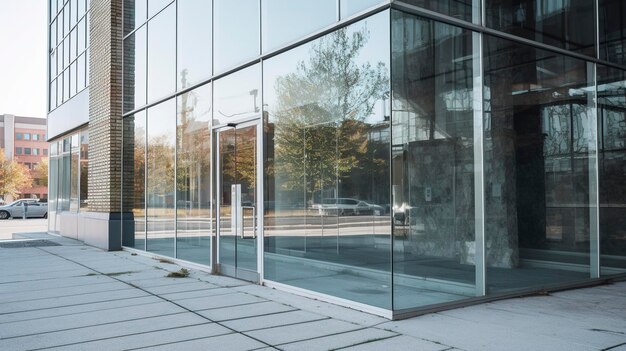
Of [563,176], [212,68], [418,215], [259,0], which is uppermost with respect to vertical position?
[259,0]

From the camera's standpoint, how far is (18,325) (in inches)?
258

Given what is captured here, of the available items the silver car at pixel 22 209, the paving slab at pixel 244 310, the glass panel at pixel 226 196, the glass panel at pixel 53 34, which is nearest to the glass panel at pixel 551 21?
the glass panel at pixel 226 196

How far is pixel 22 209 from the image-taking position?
3872 centimetres

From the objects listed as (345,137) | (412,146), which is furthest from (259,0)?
(412,146)

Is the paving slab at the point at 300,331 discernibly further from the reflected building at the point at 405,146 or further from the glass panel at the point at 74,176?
the glass panel at the point at 74,176

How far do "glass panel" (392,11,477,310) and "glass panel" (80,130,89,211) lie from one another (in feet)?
36.5

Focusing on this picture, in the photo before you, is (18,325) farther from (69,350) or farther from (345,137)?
(345,137)

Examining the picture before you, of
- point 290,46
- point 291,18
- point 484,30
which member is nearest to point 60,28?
point 291,18

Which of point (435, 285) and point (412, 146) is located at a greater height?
point (412, 146)

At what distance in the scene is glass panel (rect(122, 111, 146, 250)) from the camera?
14.2 meters

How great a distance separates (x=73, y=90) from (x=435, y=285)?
15.3 metres

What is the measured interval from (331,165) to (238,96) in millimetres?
2270

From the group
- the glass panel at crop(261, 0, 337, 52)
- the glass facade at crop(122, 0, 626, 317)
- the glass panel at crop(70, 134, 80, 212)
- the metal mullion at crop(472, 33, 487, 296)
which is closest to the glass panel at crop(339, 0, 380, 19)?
the glass facade at crop(122, 0, 626, 317)

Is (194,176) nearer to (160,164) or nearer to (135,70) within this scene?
(160,164)
